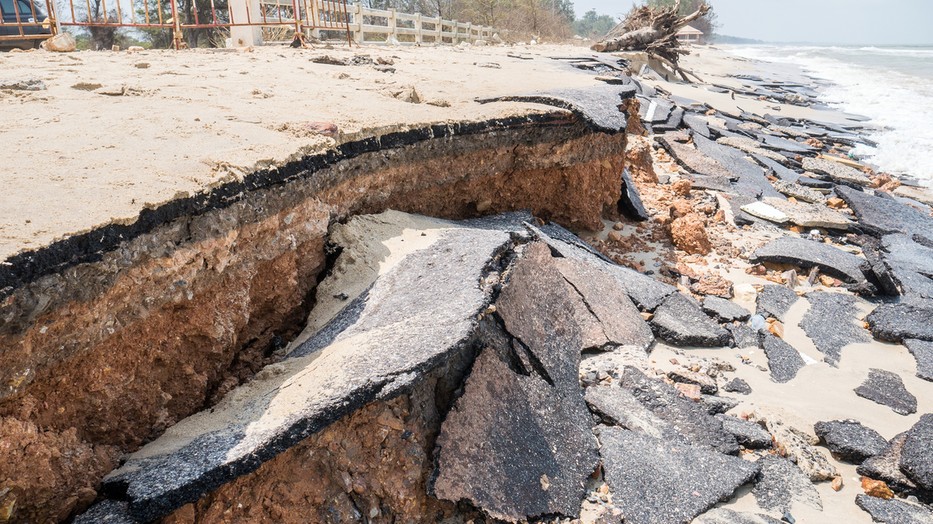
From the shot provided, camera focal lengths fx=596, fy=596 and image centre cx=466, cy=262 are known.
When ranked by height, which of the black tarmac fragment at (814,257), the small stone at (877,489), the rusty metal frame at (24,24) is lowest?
the small stone at (877,489)

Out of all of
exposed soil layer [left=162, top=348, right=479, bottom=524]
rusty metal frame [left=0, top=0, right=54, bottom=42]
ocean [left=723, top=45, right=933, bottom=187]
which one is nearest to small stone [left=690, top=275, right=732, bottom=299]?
exposed soil layer [left=162, top=348, right=479, bottom=524]

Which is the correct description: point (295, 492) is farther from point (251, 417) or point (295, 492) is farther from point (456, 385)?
point (456, 385)

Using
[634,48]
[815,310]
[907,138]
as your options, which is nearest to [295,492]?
[815,310]

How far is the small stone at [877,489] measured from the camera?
118 inches

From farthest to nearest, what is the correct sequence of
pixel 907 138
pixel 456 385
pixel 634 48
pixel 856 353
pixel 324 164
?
pixel 634 48
pixel 907 138
pixel 856 353
pixel 324 164
pixel 456 385

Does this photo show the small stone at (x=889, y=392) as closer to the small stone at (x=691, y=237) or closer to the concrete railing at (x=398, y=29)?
the small stone at (x=691, y=237)

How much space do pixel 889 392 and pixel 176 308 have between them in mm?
4200

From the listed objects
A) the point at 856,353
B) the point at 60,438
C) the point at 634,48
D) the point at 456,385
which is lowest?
the point at 856,353

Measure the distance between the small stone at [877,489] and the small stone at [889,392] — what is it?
85cm

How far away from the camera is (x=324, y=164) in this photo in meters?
3.16

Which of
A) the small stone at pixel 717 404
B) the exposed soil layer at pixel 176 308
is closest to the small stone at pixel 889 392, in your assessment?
the small stone at pixel 717 404

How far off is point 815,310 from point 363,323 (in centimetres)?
391

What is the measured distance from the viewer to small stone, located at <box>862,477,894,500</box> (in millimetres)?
2996

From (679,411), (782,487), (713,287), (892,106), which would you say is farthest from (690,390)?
(892,106)
